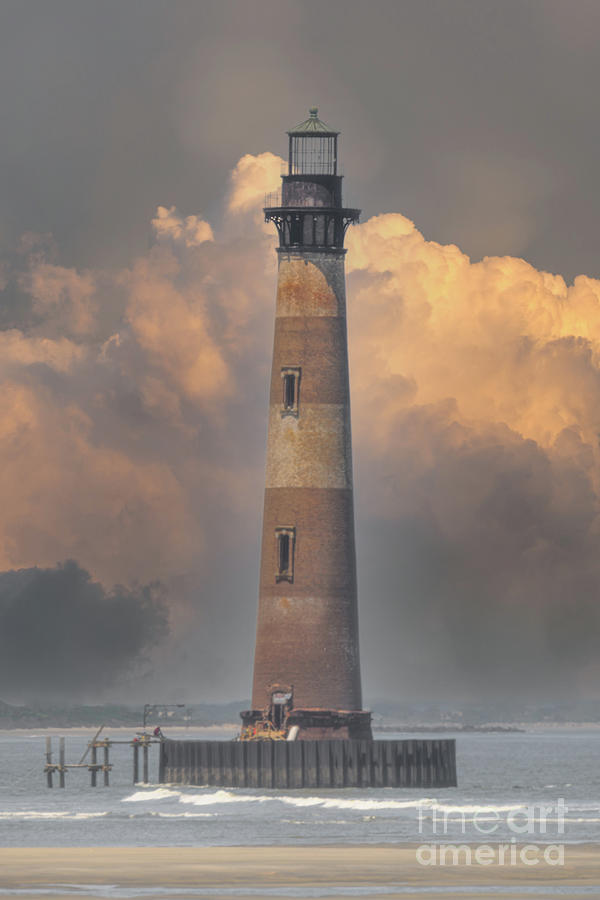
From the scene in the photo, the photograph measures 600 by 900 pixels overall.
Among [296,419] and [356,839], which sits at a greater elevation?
[296,419]

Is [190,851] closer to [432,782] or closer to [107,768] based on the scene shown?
[432,782]

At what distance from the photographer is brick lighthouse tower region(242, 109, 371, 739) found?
76.4 metres

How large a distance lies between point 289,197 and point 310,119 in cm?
377

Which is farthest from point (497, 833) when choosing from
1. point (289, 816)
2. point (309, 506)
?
point (309, 506)

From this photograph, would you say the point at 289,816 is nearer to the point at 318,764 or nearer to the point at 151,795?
the point at 318,764

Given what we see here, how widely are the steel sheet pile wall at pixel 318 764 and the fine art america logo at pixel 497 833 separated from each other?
3.53 meters

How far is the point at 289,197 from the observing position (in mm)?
79625

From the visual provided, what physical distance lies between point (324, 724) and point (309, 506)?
8267 millimetres

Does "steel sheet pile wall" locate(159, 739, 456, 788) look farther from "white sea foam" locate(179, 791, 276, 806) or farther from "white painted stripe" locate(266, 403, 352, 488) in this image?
"white painted stripe" locate(266, 403, 352, 488)

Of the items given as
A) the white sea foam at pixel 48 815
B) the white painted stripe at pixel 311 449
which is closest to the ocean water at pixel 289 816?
the white sea foam at pixel 48 815

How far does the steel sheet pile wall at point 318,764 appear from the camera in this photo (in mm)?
75688

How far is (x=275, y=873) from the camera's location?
159ft

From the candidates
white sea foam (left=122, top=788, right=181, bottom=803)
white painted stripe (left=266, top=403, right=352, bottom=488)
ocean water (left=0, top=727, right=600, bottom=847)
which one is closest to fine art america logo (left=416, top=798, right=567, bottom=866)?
ocean water (left=0, top=727, right=600, bottom=847)

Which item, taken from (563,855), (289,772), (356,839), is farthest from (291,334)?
(563,855)
